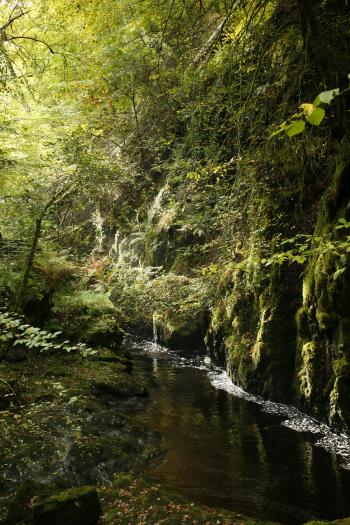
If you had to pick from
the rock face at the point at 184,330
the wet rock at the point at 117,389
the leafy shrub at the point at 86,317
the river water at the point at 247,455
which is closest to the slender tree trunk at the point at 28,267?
the leafy shrub at the point at 86,317

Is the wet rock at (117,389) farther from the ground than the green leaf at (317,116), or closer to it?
closer to it

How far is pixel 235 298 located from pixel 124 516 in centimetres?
731

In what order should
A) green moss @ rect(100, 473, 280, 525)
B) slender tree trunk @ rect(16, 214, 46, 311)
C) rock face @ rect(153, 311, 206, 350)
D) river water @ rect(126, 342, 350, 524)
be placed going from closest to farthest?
1. green moss @ rect(100, 473, 280, 525)
2. river water @ rect(126, 342, 350, 524)
3. slender tree trunk @ rect(16, 214, 46, 311)
4. rock face @ rect(153, 311, 206, 350)

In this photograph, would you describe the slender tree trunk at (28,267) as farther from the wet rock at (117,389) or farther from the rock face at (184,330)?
the rock face at (184,330)

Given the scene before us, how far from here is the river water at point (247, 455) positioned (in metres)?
5.54

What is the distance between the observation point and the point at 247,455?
23.1ft

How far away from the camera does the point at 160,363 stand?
1436cm

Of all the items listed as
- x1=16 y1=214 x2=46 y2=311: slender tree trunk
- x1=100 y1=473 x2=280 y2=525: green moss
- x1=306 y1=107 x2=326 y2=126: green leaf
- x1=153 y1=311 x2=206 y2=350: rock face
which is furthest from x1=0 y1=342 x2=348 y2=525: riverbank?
x1=153 y1=311 x2=206 y2=350: rock face

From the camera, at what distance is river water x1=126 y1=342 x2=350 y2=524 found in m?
5.54

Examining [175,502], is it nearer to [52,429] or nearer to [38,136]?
[52,429]

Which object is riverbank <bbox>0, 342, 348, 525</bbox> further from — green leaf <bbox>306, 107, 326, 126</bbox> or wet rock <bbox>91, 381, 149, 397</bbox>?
green leaf <bbox>306, 107, 326, 126</bbox>

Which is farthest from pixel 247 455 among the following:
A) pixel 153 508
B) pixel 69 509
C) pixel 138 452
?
pixel 69 509

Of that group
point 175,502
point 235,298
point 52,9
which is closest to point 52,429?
point 175,502

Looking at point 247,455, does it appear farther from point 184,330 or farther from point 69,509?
point 184,330
